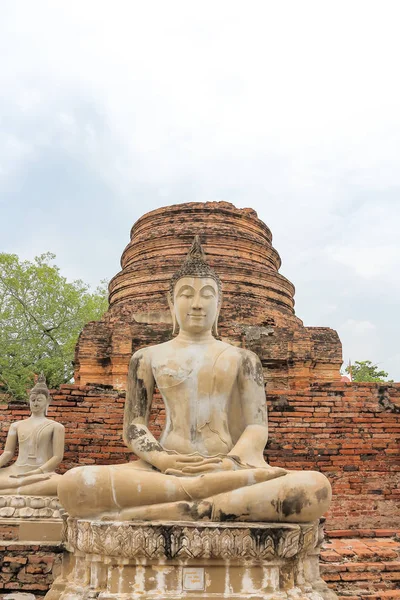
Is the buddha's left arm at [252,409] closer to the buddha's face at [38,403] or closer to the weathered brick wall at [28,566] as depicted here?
the weathered brick wall at [28,566]

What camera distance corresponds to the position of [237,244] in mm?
14633

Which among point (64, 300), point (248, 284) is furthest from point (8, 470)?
point (64, 300)

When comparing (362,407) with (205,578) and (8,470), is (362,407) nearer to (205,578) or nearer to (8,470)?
(8,470)

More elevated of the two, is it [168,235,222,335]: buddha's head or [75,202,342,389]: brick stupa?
[75,202,342,389]: brick stupa

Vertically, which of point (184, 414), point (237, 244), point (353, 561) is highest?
point (237, 244)

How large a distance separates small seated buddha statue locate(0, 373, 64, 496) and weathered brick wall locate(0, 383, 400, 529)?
3.94ft

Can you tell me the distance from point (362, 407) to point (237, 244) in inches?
275

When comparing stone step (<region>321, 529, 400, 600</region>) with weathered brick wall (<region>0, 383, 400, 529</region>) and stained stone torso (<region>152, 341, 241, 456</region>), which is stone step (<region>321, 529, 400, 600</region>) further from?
stained stone torso (<region>152, 341, 241, 456</region>)

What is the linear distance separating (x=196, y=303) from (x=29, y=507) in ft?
10.4

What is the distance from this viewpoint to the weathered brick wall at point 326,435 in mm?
7832

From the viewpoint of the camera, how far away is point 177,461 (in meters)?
3.72

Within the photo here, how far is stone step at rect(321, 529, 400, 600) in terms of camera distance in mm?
5160

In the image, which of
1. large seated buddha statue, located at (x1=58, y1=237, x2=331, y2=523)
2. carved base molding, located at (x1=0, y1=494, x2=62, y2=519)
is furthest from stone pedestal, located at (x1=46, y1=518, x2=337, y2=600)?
carved base molding, located at (x1=0, y1=494, x2=62, y2=519)

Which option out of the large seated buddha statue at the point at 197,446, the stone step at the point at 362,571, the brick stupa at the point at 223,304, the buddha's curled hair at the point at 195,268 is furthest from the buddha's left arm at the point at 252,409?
the brick stupa at the point at 223,304
